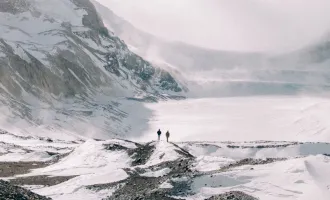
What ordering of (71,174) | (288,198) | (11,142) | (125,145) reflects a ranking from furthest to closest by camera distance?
(11,142) → (125,145) → (71,174) → (288,198)

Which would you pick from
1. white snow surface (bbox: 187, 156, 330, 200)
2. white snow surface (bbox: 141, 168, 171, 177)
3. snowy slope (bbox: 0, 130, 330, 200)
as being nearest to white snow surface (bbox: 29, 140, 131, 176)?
snowy slope (bbox: 0, 130, 330, 200)

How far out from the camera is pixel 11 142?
104m

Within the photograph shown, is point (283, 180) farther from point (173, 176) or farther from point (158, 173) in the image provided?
point (158, 173)

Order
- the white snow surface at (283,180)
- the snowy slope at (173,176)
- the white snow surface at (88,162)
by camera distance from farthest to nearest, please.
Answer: the white snow surface at (88,162)
the snowy slope at (173,176)
the white snow surface at (283,180)

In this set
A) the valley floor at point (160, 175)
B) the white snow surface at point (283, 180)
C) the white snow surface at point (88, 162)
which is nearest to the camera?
the white snow surface at point (283, 180)

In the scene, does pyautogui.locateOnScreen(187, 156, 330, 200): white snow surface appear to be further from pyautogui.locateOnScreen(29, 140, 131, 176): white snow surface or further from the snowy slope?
pyautogui.locateOnScreen(29, 140, 131, 176): white snow surface

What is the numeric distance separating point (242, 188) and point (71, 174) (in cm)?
2420

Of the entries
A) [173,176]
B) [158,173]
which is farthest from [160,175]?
[173,176]

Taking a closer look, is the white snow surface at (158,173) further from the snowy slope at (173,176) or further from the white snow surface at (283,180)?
the white snow surface at (283,180)

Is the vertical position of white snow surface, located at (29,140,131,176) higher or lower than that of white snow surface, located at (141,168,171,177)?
higher

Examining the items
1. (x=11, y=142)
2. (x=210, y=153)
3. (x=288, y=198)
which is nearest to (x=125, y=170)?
(x=288, y=198)

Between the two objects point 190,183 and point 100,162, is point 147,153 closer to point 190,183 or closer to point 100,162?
point 100,162

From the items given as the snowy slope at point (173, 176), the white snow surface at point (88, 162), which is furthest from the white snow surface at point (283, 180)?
the white snow surface at point (88, 162)

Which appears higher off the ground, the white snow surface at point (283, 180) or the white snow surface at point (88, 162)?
the white snow surface at point (88, 162)
